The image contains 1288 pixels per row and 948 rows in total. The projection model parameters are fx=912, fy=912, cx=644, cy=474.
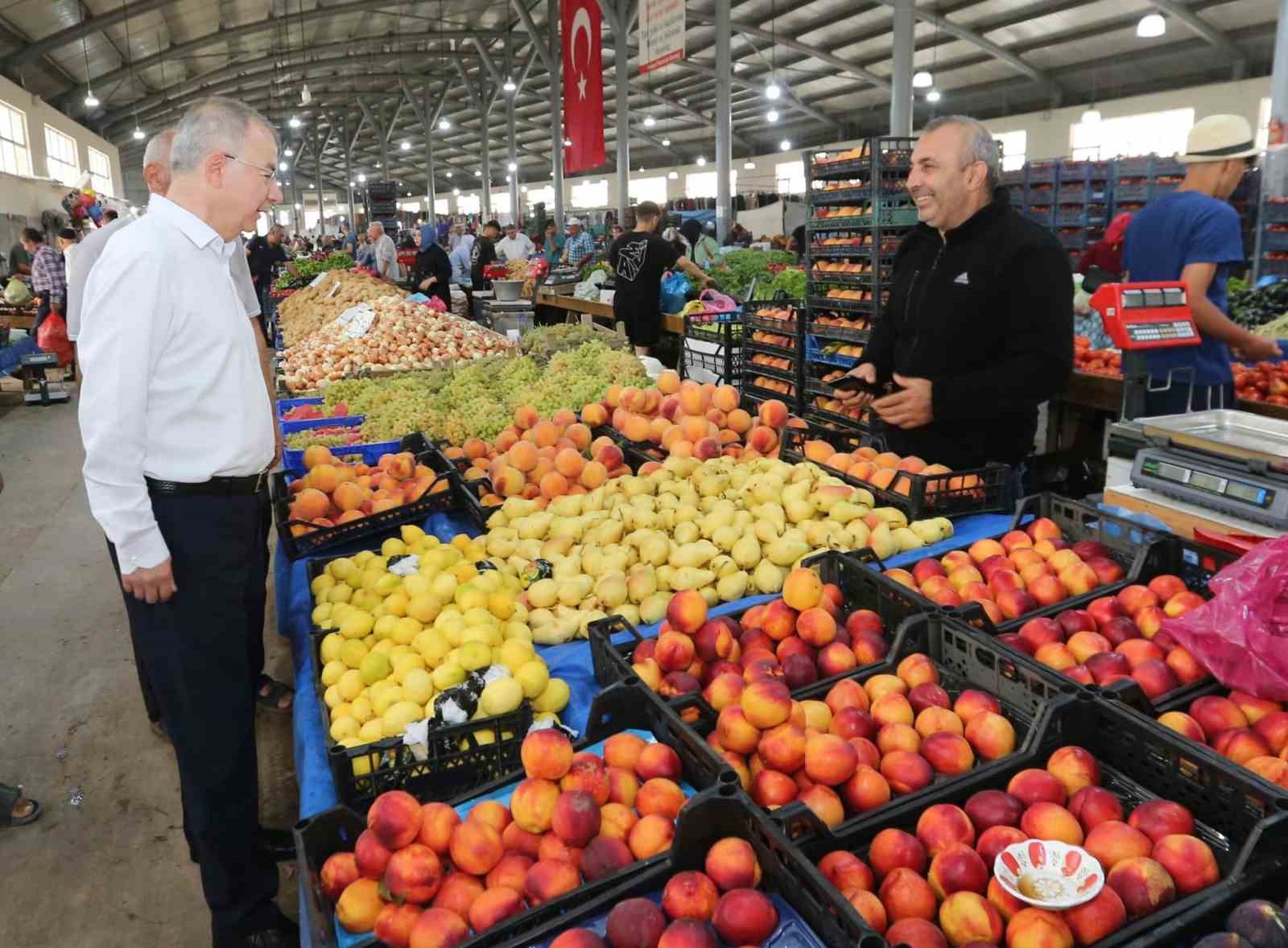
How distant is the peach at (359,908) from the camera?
4.17ft

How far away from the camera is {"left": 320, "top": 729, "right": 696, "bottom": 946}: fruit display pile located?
1.21 meters

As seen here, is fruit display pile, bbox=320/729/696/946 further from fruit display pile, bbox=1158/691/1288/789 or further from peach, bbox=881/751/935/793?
fruit display pile, bbox=1158/691/1288/789

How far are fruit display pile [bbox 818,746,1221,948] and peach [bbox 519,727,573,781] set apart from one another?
16.2 inches

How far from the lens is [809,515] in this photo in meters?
2.52

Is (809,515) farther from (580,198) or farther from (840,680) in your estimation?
(580,198)

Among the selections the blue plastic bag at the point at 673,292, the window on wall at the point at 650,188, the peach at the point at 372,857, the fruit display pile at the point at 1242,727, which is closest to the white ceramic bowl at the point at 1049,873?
the fruit display pile at the point at 1242,727

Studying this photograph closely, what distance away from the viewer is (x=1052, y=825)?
1.27m

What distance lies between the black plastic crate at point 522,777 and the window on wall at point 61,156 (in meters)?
24.6

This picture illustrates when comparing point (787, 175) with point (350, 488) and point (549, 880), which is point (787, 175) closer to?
point (350, 488)

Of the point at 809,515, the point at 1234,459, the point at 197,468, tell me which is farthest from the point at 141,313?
the point at 1234,459

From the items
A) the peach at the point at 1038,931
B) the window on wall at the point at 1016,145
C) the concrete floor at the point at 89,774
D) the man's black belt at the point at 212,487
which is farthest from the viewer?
the window on wall at the point at 1016,145

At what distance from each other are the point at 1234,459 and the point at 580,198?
1808 inches

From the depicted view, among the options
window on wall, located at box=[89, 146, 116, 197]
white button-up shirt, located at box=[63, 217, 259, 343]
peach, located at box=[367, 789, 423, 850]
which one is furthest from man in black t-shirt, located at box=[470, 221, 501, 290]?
window on wall, located at box=[89, 146, 116, 197]

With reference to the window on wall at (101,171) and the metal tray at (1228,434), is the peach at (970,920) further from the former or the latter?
the window on wall at (101,171)
